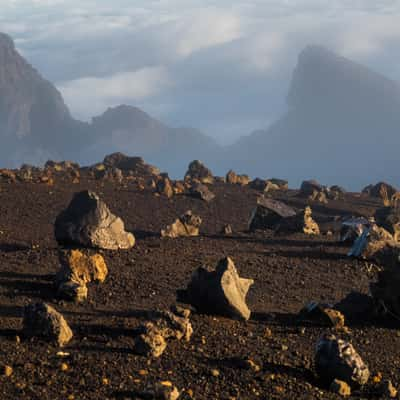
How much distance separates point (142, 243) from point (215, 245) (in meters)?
1.99

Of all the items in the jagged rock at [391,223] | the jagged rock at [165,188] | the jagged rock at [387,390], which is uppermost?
the jagged rock at [387,390]

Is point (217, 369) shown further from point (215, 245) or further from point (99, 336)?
point (215, 245)

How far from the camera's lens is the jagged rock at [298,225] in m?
22.6

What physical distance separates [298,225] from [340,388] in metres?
13.1

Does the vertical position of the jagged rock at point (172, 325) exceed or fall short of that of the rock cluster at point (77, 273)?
it exceeds it

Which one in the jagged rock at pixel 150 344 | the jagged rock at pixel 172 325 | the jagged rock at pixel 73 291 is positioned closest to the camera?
the jagged rock at pixel 150 344

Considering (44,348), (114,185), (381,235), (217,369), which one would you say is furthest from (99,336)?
(114,185)

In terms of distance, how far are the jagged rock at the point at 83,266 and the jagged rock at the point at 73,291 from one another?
65 cm

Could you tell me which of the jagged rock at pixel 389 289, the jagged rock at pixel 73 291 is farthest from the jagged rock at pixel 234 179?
the jagged rock at pixel 73 291

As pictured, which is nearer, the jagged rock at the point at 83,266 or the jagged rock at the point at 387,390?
the jagged rock at the point at 387,390

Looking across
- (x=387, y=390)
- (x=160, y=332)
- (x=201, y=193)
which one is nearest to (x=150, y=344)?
(x=160, y=332)

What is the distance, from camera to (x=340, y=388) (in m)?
9.70

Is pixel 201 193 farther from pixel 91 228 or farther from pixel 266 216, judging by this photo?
pixel 91 228

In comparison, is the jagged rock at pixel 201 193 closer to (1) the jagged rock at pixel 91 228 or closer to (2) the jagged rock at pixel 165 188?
(2) the jagged rock at pixel 165 188
